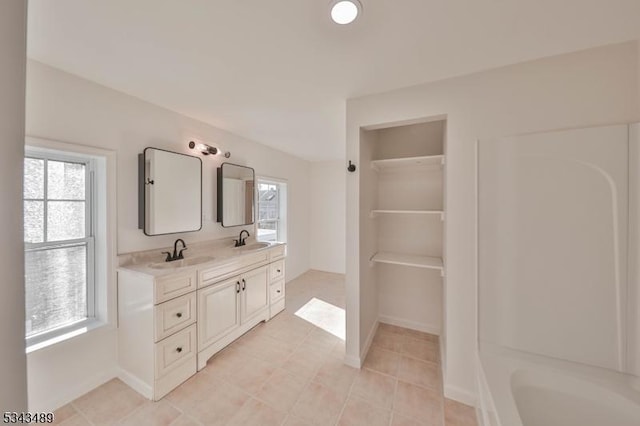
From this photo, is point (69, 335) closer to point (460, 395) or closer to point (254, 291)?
point (254, 291)

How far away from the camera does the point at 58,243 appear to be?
170cm

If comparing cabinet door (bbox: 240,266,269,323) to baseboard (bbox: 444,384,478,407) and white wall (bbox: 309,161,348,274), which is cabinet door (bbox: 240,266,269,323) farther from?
white wall (bbox: 309,161,348,274)

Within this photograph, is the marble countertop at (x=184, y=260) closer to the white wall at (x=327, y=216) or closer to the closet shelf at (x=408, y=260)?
the closet shelf at (x=408, y=260)

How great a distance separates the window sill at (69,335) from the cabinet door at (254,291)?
3.60 ft

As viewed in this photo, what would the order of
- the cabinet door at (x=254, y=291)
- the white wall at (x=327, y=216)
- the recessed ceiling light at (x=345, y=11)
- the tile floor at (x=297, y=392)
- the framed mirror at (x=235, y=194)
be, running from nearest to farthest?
the recessed ceiling light at (x=345, y=11) → the tile floor at (x=297, y=392) → the cabinet door at (x=254, y=291) → the framed mirror at (x=235, y=194) → the white wall at (x=327, y=216)

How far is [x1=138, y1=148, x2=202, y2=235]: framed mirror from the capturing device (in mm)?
2066

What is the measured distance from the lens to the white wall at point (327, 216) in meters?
4.65

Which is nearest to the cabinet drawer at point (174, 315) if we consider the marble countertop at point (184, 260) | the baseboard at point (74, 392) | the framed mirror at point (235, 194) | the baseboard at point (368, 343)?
the marble countertop at point (184, 260)

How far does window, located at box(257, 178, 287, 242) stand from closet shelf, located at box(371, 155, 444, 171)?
2.01 meters

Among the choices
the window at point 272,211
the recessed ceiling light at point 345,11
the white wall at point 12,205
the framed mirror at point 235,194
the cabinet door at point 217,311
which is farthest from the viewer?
the window at point 272,211

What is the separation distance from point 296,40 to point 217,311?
224 centimetres

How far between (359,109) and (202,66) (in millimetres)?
1231

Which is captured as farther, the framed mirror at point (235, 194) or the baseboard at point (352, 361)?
the framed mirror at point (235, 194)

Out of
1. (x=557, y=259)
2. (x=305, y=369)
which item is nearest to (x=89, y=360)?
(x=305, y=369)
